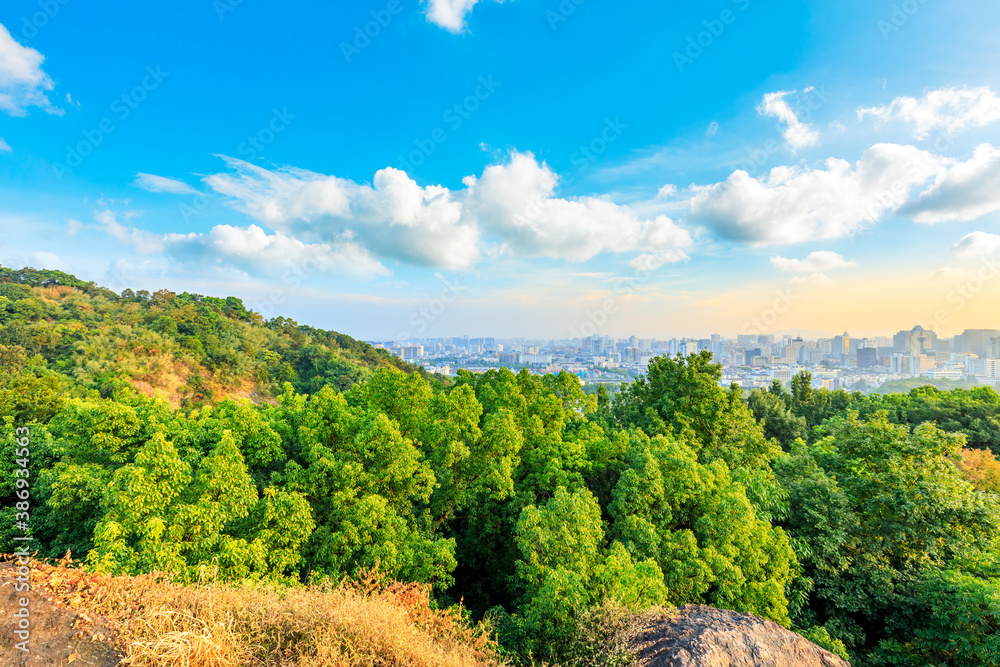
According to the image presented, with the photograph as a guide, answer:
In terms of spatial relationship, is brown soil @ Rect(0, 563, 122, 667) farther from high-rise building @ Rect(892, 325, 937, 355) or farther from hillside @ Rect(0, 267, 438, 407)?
high-rise building @ Rect(892, 325, 937, 355)

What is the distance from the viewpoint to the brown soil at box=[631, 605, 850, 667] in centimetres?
584

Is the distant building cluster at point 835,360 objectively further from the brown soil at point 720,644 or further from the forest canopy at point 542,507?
the brown soil at point 720,644

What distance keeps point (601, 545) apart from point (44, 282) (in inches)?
3014

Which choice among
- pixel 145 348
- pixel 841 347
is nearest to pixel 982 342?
pixel 841 347

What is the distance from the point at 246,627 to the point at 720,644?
264 inches

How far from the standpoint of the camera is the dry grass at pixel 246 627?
14.6ft

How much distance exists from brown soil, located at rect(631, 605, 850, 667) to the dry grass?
2.54m

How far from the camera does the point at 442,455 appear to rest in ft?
39.9

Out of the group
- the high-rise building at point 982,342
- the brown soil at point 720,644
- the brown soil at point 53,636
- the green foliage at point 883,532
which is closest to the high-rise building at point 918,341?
the high-rise building at point 982,342

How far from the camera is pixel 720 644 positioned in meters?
6.05

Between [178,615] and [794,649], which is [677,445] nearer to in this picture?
[794,649]

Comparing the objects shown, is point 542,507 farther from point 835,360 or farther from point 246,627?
point 835,360

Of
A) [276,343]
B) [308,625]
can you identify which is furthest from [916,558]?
[276,343]

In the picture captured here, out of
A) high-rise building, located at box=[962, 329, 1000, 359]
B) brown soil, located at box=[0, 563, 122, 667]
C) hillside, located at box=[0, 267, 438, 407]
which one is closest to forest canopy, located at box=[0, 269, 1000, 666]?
brown soil, located at box=[0, 563, 122, 667]
